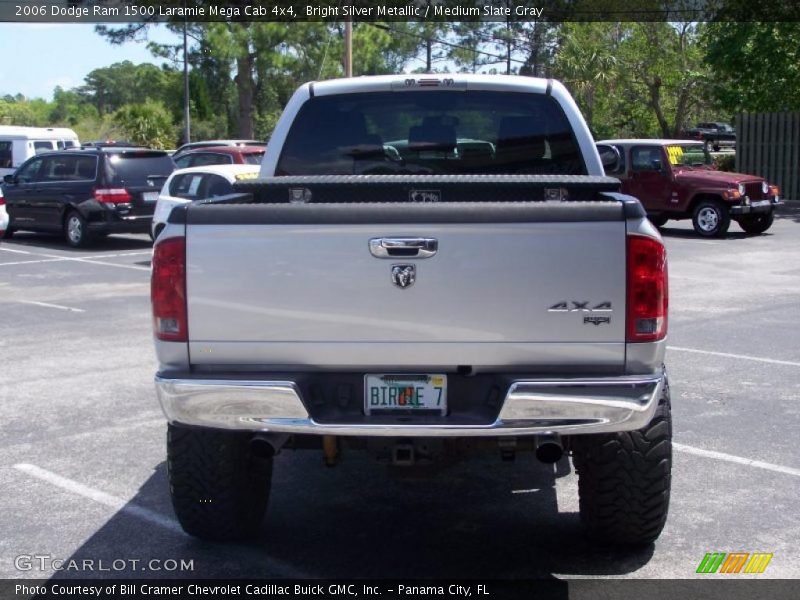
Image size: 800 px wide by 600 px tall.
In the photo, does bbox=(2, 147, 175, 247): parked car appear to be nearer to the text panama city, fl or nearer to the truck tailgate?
the text panama city, fl

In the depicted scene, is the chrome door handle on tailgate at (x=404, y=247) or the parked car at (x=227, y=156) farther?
the parked car at (x=227, y=156)

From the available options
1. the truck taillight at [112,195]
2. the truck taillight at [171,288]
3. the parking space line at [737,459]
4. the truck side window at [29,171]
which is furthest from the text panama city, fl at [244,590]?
the truck side window at [29,171]

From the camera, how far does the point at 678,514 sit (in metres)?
5.30

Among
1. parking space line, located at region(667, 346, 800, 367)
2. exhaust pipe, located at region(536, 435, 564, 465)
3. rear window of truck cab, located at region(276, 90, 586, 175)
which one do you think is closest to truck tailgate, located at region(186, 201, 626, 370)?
exhaust pipe, located at region(536, 435, 564, 465)

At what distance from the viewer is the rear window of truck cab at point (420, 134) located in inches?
233

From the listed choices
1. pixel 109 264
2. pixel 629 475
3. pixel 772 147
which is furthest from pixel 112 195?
pixel 772 147

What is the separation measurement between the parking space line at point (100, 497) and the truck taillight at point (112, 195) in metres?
12.9

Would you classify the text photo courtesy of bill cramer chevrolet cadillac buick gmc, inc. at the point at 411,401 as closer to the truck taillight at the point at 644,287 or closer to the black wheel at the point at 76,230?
the truck taillight at the point at 644,287

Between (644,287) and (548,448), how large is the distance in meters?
0.76

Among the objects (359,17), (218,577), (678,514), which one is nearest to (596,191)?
(678,514)

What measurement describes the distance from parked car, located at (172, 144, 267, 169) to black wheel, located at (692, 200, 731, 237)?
26.7 feet

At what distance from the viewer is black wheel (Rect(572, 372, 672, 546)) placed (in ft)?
14.8

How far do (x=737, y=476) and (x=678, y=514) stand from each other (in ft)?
2.52

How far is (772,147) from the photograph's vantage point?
27.8m
